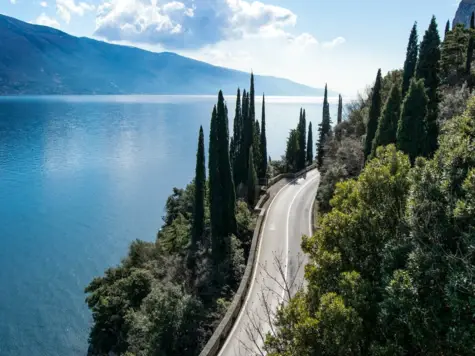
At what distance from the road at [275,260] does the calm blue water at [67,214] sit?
1654cm

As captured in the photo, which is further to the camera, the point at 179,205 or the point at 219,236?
the point at 179,205

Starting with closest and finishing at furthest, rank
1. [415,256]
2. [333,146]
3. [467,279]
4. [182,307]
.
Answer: [467,279] → [415,256] → [182,307] → [333,146]

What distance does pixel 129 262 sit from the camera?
31875 mm

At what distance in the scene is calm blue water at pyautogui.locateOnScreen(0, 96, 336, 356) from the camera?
31.1m

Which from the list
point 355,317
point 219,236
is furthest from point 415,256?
point 219,236

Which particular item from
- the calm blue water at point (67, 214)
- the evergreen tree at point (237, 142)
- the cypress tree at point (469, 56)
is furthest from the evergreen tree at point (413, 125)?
the calm blue water at point (67, 214)

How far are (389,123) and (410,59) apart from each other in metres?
12.5

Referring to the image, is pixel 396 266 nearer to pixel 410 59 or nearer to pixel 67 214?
pixel 410 59

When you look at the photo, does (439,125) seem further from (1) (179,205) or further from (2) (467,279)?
(1) (179,205)

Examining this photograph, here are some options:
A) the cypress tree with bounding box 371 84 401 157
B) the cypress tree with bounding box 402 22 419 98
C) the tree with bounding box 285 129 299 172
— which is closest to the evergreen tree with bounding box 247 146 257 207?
the cypress tree with bounding box 371 84 401 157

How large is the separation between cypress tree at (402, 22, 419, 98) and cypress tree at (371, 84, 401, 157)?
18.2ft

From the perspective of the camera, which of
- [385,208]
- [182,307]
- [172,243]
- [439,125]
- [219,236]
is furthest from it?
[172,243]

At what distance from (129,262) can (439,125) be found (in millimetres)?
27491

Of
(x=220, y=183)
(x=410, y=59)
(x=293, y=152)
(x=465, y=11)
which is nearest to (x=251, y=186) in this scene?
(x=220, y=183)
